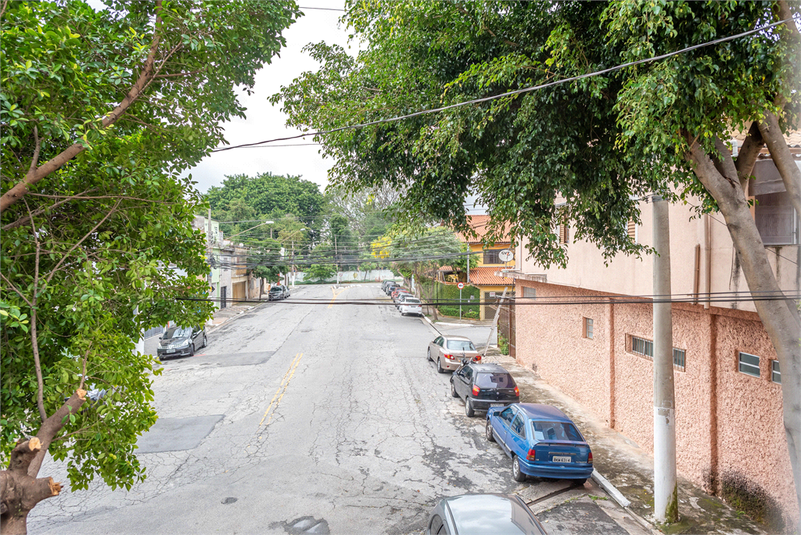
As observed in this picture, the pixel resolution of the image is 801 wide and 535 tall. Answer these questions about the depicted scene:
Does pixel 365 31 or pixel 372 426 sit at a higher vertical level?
pixel 365 31

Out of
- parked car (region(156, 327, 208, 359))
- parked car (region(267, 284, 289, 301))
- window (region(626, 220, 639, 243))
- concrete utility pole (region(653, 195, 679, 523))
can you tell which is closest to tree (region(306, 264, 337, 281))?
parked car (region(267, 284, 289, 301))

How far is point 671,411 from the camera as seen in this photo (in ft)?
26.3

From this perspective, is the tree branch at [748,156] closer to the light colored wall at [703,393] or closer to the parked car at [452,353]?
the light colored wall at [703,393]

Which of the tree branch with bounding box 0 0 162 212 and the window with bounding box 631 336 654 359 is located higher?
the tree branch with bounding box 0 0 162 212

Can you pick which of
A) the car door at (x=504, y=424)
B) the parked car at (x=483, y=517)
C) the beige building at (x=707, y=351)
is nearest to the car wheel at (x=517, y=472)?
the car door at (x=504, y=424)

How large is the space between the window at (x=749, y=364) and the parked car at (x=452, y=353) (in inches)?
414

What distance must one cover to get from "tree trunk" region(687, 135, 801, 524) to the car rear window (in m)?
7.63

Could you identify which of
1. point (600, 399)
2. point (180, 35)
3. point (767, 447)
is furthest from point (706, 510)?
point (180, 35)

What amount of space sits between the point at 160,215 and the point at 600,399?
1242 cm

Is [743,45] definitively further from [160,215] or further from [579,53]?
[160,215]

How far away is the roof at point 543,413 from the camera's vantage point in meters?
9.75

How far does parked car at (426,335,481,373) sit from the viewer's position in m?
18.2

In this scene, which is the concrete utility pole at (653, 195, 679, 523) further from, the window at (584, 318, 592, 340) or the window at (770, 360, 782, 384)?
the window at (584, 318, 592, 340)

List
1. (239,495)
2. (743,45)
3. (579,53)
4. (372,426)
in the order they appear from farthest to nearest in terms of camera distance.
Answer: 1. (372,426)
2. (239,495)
3. (579,53)
4. (743,45)
